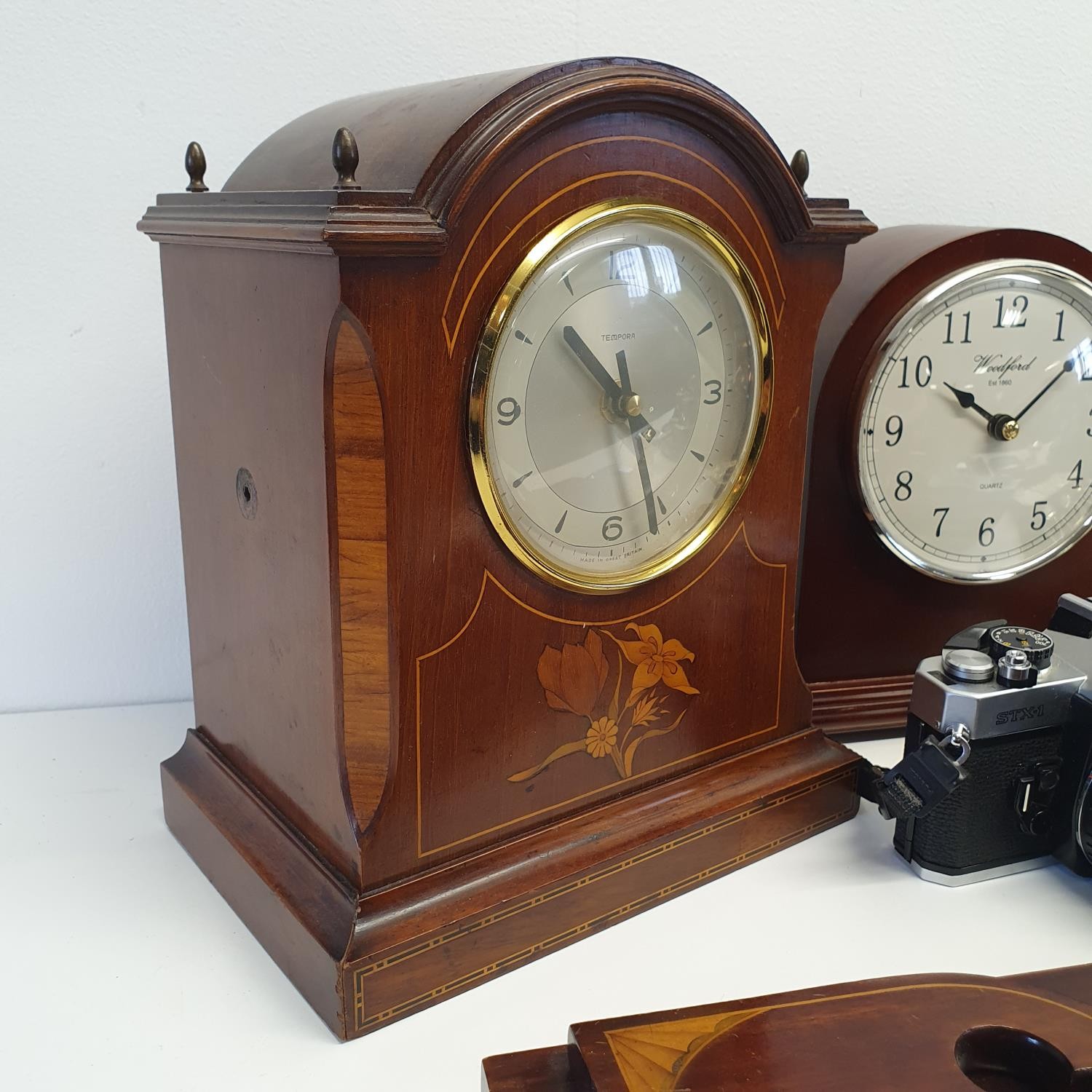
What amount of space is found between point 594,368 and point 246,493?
1.05ft

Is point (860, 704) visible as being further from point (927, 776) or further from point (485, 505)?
point (485, 505)

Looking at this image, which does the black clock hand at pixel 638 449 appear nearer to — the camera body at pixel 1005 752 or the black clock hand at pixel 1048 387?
the camera body at pixel 1005 752

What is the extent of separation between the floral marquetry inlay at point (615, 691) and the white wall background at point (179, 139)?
702mm

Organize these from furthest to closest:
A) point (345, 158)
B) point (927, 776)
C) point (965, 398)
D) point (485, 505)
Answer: point (965, 398), point (927, 776), point (485, 505), point (345, 158)

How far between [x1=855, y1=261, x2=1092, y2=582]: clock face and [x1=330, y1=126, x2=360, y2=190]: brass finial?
648 mm

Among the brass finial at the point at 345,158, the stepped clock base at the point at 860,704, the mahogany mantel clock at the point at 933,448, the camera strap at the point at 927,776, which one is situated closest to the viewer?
the brass finial at the point at 345,158

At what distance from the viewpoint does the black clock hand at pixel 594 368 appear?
2.93 feet

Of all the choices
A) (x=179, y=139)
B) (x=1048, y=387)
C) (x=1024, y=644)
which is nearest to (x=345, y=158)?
(x=179, y=139)

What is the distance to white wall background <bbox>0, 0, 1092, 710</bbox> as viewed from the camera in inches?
49.7

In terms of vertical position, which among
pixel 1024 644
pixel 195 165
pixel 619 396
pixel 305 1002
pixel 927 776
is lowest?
pixel 305 1002

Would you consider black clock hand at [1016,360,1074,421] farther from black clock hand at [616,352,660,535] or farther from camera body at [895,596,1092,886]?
black clock hand at [616,352,660,535]

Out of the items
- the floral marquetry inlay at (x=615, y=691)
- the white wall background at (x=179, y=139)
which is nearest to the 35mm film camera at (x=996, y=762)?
the floral marquetry inlay at (x=615, y=691)

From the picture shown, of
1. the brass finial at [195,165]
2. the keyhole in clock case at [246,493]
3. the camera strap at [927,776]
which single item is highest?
the brass finial at [195,165]

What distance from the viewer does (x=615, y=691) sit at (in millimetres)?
1006
